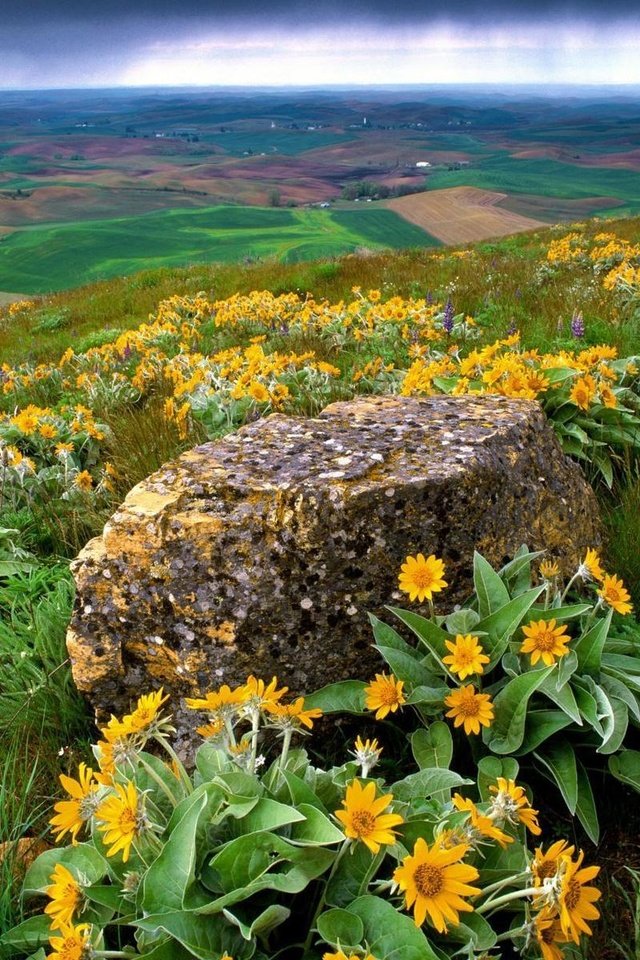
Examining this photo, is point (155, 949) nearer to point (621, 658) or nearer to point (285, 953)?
point (285, 953)

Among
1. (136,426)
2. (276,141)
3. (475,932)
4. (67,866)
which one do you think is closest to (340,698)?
(475,932)

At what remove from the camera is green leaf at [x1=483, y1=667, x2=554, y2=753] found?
79.0 inches

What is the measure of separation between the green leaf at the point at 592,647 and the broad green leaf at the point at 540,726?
0.61ft

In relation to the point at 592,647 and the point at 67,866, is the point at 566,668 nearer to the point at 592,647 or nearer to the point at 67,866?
the point at 592,647

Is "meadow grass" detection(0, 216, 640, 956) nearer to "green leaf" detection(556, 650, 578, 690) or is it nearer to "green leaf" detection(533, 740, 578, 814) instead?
"green leaf" detection(533, 740, 578, 814)

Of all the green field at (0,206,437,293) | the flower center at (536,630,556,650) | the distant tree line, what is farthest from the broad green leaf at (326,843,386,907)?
the distant tree line

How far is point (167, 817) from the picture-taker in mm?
1788

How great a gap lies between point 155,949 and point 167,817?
325 millimetres

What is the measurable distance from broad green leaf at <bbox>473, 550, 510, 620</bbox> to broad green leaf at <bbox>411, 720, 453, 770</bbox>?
397 mm

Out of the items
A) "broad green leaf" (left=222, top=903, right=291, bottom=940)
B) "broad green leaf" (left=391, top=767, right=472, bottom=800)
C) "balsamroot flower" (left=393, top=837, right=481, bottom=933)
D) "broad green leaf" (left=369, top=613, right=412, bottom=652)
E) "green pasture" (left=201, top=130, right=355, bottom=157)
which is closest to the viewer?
"balsamroot flower" (left=393, top=837, right=481, bottom=933)

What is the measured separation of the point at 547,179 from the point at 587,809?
110809 millimetres

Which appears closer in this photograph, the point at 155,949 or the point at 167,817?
the point at 155,949

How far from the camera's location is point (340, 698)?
7.15ft

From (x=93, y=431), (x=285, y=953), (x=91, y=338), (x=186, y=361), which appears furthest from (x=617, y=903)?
(x=91, y=338)
